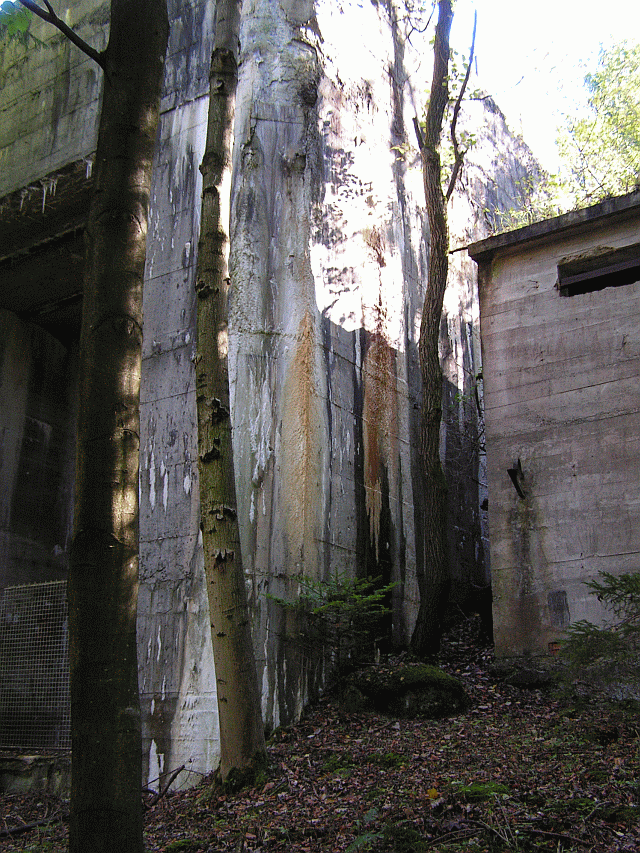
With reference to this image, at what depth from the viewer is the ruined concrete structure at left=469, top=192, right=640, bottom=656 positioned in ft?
30.2

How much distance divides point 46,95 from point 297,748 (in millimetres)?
9936

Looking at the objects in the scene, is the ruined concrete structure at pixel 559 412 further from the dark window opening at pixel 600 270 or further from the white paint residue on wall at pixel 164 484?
the white paint residue on wall at pixel 164 484

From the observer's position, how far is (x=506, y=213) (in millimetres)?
17453

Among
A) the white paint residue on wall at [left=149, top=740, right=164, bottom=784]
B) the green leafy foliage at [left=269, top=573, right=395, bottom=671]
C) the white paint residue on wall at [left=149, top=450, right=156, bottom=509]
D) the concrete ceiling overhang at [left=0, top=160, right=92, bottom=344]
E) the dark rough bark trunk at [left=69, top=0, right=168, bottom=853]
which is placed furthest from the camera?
the concrete ceiling overhang at [left=0, top=160, right=92, bottom=344]

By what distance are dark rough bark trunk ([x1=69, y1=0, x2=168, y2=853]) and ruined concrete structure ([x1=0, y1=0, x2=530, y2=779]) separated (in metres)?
3.35

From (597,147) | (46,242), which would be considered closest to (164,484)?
(46,242)

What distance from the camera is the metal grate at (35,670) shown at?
9.01m

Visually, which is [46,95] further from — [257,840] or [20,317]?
[257,840]

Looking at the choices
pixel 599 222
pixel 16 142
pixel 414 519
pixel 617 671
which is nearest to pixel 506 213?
pixel 599 222

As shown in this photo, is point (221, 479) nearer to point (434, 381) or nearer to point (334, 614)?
point (334, 614)

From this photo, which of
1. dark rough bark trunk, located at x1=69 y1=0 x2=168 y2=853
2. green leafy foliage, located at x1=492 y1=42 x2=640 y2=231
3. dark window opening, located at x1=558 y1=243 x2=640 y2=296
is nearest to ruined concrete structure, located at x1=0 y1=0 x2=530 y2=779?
dark window opening, located at x1=558 y1=243 x2=640 y2=296

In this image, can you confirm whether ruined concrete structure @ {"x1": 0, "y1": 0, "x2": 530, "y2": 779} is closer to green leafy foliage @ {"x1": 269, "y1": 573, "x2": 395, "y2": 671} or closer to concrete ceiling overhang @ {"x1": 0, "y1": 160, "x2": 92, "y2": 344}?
concrete ceiling overhang @ {"x1": 0, "y1": 160, "x2": 92, "y2": 344}

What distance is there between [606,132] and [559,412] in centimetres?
996

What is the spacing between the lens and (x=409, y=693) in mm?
8289
